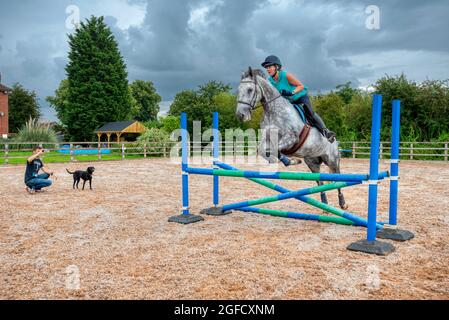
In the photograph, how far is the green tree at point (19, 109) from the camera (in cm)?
5214

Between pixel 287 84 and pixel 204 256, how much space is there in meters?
2.96

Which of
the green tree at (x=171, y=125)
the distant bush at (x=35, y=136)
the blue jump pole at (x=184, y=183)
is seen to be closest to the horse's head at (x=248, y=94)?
the blue jump pole at (x=184, y=183)

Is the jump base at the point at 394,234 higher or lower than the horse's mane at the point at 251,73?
lower

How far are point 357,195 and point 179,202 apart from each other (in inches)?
173

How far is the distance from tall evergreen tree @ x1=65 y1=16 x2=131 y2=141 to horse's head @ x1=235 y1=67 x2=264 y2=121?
142 ft

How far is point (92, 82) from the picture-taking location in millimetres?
46094

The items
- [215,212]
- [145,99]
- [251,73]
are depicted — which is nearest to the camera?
[251,73]

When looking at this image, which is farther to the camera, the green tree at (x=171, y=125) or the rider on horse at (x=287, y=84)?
the green tree at (x=171, y=125)

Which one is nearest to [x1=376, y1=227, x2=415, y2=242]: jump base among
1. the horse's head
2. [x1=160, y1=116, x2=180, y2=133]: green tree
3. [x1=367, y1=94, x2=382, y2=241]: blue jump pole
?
[x1=367, y1=94, x2=382, y2=241]: blue jump pole

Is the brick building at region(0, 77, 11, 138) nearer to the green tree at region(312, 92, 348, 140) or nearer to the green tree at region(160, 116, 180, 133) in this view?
the green tree at region(160, 116, 180, 133)

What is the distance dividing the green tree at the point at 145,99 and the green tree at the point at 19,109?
1730 cm

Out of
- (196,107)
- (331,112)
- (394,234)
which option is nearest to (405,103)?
(331,112)

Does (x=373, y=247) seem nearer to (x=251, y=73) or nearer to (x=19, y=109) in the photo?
(x=251, y=73)

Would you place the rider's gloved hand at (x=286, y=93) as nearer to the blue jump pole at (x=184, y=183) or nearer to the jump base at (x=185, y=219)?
the blue jump pole at (x=184, y=183)
